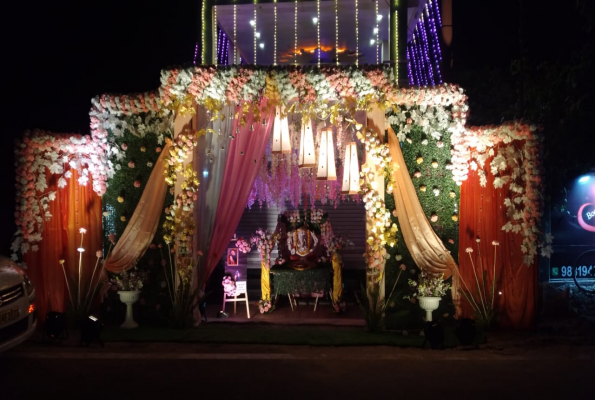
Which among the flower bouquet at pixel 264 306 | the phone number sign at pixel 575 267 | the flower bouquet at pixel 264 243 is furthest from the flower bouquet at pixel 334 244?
the phone number sign at pixel 575 267

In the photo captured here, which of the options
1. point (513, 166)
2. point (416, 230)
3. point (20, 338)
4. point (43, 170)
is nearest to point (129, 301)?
point (20, 338)

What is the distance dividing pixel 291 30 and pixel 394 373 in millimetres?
6942

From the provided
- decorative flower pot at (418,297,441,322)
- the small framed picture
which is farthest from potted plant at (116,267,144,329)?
decorative flower pot at (418,297,441,322)

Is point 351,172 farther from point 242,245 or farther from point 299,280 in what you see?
point 242,245

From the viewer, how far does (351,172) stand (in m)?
7.89

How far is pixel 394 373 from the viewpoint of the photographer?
5.99m

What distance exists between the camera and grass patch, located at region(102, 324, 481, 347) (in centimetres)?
726

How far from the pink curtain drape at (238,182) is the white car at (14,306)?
2.63 metres

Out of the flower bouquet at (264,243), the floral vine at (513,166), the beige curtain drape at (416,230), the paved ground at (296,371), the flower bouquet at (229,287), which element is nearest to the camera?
the paved ground at (296,371)

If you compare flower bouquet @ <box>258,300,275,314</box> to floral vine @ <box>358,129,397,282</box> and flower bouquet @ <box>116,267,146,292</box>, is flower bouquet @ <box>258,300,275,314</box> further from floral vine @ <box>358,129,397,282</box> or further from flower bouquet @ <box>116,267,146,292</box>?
floral vine @ <box>358,129,397,282</box>

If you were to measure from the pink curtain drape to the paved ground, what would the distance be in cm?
176

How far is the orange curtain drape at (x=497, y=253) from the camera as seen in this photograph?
7.71 meters

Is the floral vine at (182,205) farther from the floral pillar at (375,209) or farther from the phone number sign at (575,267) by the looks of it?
the phone number sign at (575,267)

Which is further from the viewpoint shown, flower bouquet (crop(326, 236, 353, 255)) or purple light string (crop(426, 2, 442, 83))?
purple light string (crop(426, 2, 442, 83))
